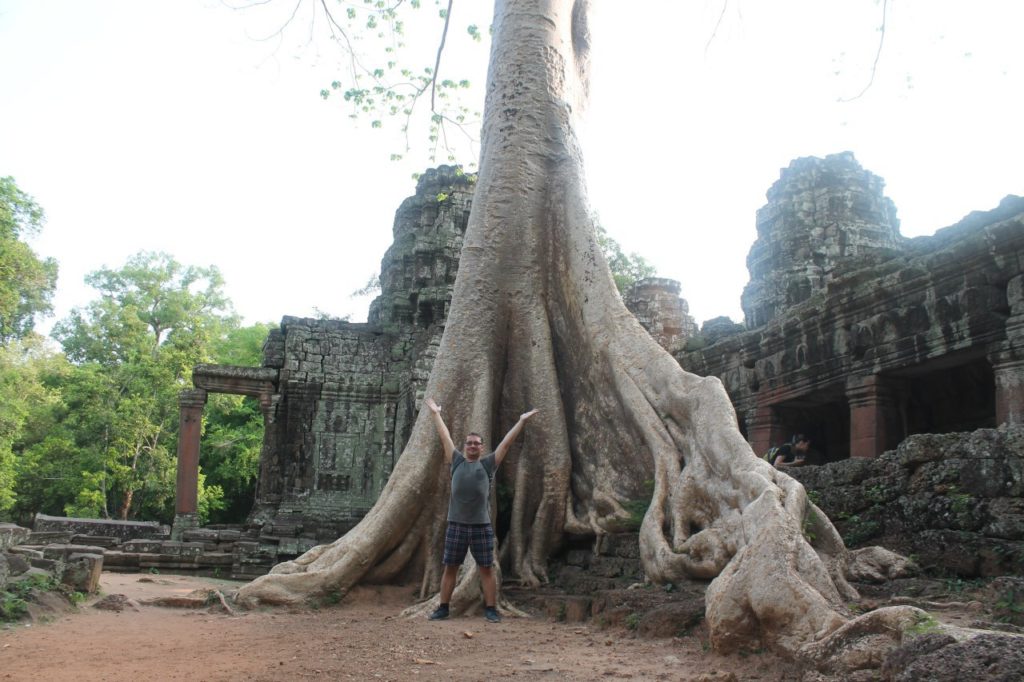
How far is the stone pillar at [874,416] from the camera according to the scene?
279 inches

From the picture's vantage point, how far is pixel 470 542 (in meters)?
4.82

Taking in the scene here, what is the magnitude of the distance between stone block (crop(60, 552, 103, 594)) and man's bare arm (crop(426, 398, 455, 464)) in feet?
7.66

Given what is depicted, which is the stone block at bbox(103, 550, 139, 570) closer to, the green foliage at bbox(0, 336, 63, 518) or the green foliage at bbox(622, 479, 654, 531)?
the green foliage at bbox(622, 479, 654, 531)

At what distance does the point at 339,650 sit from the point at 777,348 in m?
5.90

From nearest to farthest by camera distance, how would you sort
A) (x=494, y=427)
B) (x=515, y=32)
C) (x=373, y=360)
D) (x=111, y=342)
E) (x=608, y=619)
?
(x=608, y=619) < (x=494, y=427) < (x=515, y=32) < (x=373, y=360) < (x=111, y=342)

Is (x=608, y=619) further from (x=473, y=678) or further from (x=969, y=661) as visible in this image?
(x=969, y=661)

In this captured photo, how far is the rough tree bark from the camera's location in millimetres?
4398

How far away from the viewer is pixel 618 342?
5.81 meters

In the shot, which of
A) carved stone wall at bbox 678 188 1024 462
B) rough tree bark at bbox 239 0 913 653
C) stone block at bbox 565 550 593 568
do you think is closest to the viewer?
rough tree bark at bbox 239 0 913 653

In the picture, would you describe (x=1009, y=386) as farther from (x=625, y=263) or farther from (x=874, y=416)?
(x=625, y=263)

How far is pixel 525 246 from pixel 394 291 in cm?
1036

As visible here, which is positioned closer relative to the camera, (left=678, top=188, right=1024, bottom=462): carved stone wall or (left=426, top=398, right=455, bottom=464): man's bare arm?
(left=426, top=398, right=455, bottom=464): man's bare arm

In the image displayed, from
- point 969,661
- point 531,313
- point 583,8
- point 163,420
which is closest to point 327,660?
point 969,661

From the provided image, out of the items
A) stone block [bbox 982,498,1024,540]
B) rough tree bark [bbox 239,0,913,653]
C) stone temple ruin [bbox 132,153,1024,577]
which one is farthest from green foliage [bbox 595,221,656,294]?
stone block [bbox 982,498,1024,540]
